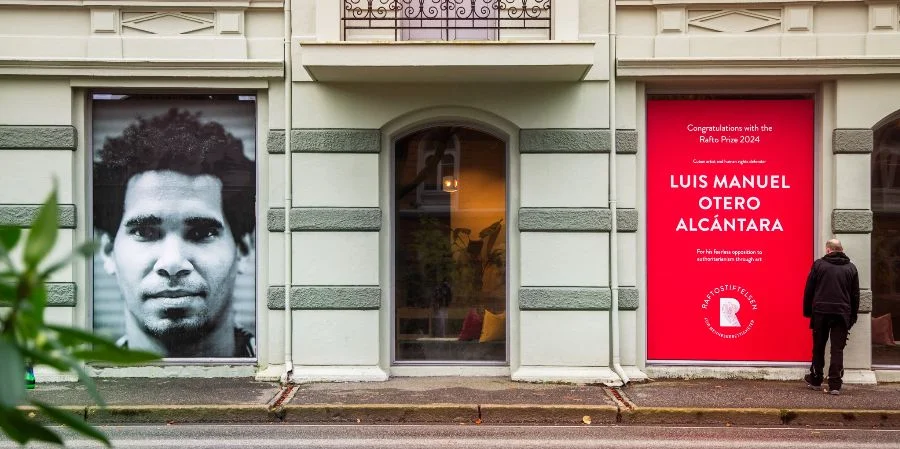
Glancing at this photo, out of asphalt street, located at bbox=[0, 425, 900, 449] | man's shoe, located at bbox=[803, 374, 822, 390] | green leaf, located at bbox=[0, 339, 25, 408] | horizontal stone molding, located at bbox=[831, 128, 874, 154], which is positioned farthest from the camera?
horizontal stone molding, located at bbox=[831, 128, 874, 154]

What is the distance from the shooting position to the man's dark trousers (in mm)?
9617

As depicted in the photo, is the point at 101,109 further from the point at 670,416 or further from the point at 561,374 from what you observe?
the point at 670,416

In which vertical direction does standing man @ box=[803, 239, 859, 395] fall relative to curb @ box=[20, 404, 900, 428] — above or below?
above

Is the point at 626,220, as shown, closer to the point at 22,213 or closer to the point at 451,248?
the point at 451,248

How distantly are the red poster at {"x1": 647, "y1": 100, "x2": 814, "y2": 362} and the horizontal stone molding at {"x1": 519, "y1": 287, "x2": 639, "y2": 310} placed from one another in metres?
0.80

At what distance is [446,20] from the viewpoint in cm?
1033

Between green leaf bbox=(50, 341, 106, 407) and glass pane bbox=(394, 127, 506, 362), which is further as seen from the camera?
glass pane bbox=(394, 127, 506, 362)

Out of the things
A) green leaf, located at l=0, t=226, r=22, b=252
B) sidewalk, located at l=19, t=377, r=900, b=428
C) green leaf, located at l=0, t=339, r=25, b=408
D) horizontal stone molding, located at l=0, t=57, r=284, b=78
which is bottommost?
sidewalk, located at l=19, t=377, r=900, b=428

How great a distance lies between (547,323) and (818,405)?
323 centimetres

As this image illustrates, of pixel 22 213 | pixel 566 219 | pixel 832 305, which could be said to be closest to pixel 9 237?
pixel 566 219

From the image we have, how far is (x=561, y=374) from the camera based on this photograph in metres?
10.5

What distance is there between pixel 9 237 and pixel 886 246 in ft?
37.6

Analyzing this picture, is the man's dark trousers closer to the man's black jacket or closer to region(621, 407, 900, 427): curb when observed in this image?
the man's black jacket

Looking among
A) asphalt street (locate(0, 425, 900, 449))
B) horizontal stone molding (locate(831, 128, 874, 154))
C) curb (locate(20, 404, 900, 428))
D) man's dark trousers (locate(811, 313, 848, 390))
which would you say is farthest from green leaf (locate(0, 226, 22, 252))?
horizontal stone molding (locate(831, 128, 874, 154))
